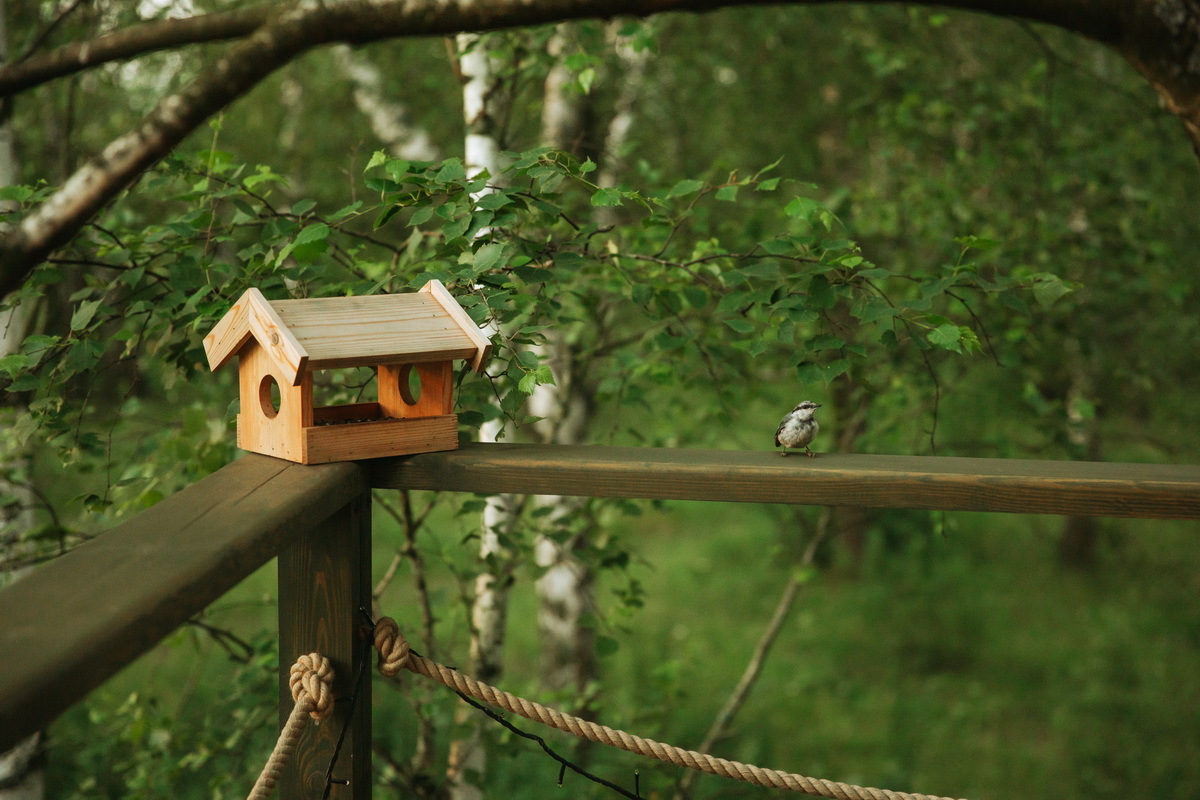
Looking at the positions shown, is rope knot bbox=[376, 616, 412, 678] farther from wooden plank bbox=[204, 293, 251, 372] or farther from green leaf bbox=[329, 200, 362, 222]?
green leaf bbox=[329, 200, 362, 222]

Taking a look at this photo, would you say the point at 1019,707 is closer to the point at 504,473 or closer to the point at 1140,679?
the point at 1140,679

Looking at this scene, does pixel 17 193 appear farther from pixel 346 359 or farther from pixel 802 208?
pixel 802 208

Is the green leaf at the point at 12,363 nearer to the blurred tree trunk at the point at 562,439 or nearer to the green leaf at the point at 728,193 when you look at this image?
the green leaf at the point at 728,193

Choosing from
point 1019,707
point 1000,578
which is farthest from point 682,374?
point 1000,578

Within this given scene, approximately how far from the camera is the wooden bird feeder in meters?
1.46

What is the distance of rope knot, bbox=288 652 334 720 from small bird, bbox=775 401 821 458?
0.87 m

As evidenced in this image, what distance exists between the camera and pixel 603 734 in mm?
1484

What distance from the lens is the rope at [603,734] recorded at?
1.47m

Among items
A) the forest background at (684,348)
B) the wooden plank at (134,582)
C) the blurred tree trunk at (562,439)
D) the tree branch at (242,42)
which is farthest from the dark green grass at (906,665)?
the tree branch at (242,42)

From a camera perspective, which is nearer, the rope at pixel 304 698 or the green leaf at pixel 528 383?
the rope at pixel 304 698

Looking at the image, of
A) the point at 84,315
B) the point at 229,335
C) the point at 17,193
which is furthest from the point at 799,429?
the point at 17,193

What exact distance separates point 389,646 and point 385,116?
590 centimetres

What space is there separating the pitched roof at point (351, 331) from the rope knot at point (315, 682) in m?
0.43

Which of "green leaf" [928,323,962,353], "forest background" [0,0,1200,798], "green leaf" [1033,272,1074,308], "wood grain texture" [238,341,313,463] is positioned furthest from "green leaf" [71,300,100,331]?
"green leaf" [1033,272,1074,308]
